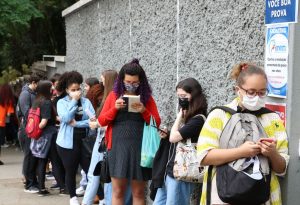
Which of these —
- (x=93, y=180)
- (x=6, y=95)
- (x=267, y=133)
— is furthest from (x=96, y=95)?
(x=6, y=95)

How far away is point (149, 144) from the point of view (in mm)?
5645

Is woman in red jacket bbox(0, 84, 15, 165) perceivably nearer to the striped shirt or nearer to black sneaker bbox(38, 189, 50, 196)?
black sneaker bbox(38, 189, 50, 196)

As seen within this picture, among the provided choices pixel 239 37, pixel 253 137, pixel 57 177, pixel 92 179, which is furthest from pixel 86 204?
pixel 253 137

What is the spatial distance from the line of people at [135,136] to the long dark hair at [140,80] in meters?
0.01

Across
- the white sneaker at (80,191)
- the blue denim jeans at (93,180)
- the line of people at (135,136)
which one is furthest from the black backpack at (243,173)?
the white sneaker at (80,191)

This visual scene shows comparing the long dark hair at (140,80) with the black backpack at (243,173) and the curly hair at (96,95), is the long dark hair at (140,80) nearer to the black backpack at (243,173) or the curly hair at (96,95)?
the curly hair at (96,95)

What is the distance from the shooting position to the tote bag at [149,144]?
5625mm

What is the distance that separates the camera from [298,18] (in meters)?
3.62

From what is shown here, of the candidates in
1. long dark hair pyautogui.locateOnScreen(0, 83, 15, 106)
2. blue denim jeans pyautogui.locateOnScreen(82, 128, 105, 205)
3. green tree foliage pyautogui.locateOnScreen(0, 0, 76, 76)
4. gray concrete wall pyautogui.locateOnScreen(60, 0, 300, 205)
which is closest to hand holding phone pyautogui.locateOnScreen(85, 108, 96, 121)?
blue denim jeans pyautogui.locateOnScreen(82, 128, 105, 205)

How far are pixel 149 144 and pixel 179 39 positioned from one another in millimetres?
1230

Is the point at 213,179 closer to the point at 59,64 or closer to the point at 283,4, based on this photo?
the point at 283,4

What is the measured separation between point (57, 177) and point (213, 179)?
469cm

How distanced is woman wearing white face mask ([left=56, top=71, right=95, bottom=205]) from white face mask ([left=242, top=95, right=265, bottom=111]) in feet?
12.7

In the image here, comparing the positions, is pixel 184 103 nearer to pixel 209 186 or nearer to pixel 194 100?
pixel 194 100
